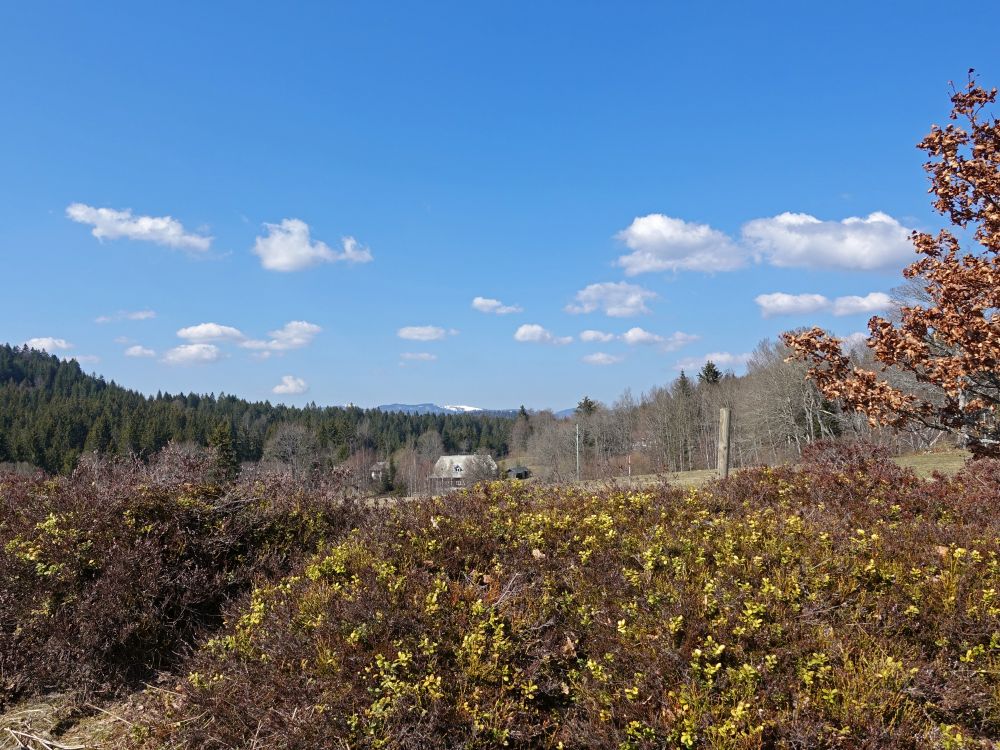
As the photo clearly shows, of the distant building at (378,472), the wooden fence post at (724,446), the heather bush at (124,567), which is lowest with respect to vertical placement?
the distant building at (378,472)

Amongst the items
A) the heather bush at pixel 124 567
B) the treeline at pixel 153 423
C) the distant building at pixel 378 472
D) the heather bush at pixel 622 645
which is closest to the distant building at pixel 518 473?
the heather bush at pixel 124 567

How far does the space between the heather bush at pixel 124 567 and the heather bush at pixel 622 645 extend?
0.57 meters

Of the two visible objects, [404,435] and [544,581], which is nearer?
[544,581]

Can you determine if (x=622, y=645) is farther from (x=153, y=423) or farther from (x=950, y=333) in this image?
(x=153, y=423)

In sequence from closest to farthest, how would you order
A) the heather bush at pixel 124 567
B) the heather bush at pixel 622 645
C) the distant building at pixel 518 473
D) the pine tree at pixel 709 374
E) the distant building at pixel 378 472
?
the heather bush at pixel 622 645, the heather bush at pixel 124 567, the distant building at pixel 518 473, the distant building at pixel 378 472, the pine tree at pixel 709 374

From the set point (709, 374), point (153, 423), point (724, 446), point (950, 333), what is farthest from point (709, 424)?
point (153, 423)

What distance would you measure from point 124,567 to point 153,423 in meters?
76.9

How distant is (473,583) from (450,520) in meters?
0.96

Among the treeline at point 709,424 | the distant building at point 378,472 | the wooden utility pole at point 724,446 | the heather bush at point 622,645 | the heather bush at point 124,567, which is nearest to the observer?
the heather bush at point 622,645

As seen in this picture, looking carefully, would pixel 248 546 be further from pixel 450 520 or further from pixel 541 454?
pixel 541 454

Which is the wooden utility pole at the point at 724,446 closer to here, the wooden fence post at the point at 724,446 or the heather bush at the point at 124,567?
the wooden fence post at the point at 724,446

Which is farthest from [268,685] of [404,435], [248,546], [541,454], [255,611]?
[404,435]

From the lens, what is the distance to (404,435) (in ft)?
353

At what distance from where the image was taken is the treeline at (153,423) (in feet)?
214
